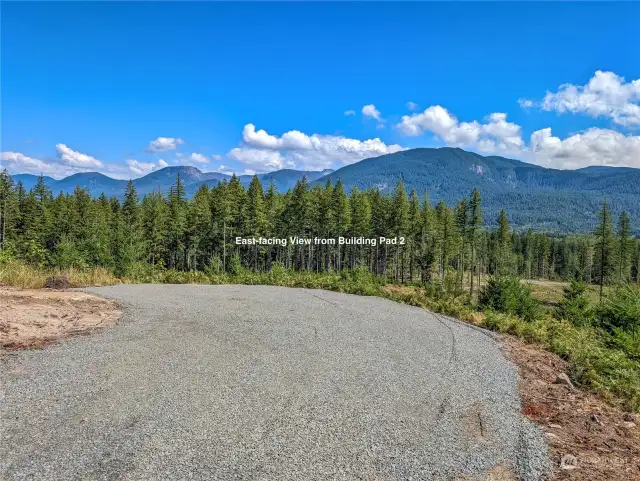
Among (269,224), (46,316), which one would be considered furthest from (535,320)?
(269,224)

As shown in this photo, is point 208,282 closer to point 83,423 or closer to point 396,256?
point 83,423

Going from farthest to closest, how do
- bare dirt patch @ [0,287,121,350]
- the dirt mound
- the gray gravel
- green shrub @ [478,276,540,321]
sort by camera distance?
green shrub @ [478,276,540,321]
the dirt mound
bare dirt patch @ [0,287,121,350]
the gray gravel

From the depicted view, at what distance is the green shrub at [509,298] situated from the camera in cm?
1894

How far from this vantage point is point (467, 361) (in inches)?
359

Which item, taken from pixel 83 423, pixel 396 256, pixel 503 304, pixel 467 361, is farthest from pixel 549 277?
pixel 83 423

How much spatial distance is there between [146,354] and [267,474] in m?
4.81

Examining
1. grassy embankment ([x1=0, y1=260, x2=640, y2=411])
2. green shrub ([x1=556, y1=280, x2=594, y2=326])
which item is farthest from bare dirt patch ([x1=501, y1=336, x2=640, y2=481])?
green shrub ([x1=556, y1=280, x2=594, y2=326])

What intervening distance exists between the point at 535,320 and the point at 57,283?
18733 mm

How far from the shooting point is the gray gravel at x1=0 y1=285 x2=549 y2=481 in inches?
181

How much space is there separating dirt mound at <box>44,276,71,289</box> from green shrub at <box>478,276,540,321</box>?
1781 cm

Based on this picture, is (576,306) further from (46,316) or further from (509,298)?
(46,316)

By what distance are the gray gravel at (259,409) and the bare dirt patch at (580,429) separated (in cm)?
28

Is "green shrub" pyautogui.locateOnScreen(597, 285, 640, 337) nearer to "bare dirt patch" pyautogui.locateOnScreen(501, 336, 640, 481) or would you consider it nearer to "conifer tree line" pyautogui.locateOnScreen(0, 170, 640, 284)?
"bare dirt patch" pyautogui.locateOnScreen(501, 336, 640, 481)

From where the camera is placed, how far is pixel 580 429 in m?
6.08
